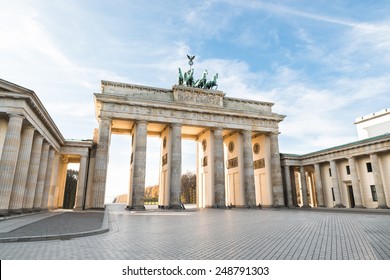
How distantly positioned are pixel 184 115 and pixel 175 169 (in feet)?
26.2

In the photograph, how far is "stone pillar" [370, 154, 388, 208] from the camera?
105 feet

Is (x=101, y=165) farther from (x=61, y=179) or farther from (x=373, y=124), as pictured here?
(x=373, y=124)

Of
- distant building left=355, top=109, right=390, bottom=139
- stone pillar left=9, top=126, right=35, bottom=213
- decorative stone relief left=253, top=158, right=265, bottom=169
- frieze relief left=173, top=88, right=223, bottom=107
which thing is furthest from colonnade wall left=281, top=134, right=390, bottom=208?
stone pillar left=9, top=126, right=35, bottom=213

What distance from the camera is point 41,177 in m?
26.4

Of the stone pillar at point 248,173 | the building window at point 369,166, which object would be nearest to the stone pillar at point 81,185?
the stone pillar at point 248,173

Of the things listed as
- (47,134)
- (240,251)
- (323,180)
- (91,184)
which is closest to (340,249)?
(240,251)

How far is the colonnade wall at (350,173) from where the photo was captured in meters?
33.3

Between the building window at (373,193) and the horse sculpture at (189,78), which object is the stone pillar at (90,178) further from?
the building window at (373,193)

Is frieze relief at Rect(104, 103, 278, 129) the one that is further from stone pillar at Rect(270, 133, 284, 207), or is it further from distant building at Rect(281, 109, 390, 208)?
distant building at Rect(281, 109, 390, 208)

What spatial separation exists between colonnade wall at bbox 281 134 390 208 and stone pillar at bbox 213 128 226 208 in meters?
13.2

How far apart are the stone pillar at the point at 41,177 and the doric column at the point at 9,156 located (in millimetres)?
7681

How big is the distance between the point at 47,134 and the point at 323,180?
4139cm

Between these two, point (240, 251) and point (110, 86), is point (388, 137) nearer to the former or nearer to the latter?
point (240, 251)

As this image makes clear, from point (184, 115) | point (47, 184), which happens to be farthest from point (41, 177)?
point (184, 115)
